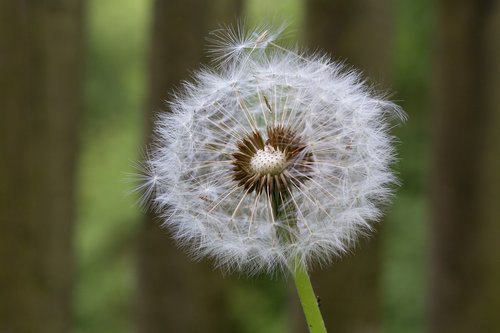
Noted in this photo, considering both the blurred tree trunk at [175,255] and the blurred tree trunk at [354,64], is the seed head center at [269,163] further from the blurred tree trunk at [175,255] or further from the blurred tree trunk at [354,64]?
the blurred tree trunk at [175,255]

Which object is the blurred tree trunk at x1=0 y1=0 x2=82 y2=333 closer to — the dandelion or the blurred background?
the blurred background

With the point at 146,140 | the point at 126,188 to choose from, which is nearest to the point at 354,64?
the point at 146,140

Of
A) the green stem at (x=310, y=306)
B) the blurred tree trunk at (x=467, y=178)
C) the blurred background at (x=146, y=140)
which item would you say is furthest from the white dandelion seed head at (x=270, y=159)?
the blurred tree trunk at (x=467, y=178)

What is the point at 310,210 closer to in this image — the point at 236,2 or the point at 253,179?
the point at 253,179

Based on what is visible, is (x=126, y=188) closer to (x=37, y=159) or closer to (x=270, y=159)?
(x=37, y=159)

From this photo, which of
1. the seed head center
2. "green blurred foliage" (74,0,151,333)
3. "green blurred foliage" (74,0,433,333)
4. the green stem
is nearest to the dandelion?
the seed head center

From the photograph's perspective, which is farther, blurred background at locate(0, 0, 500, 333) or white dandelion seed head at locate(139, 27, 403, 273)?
blurred background at locate(0, 0, 500, 333)
